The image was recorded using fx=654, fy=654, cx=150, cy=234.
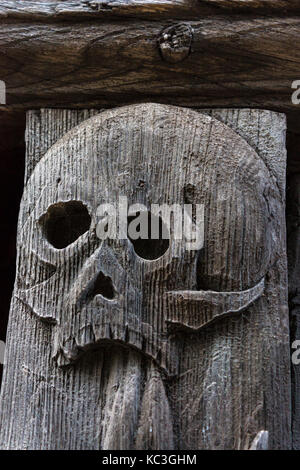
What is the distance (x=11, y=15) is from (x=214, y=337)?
0.83 metres

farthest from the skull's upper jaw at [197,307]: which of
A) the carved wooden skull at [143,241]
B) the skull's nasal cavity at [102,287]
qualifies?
the skull's nasal cavity at [102,287]

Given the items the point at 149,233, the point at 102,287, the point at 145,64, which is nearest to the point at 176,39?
the point at 145,64

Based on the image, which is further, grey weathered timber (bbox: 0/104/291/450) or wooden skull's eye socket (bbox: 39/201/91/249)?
wooden skull's eye socket (bbox: 39/201/91/249)

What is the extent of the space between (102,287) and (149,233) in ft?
0.48

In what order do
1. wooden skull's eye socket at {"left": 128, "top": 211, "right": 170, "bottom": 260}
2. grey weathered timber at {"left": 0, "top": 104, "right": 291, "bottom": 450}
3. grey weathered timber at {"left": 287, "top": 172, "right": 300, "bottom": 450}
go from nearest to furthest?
grey weathered timber at {"left": 0, "top": 104, "right": 291, "bottom": 450} < wooden skull's eye socket at {"left": 128, "top": 211, "right": 170, "bottom": 260} < grey weathered timber at {"left": 287, "top": 172, "right": 300, "bottom": 450}

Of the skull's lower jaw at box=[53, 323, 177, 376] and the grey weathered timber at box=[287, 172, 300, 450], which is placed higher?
the grey weathered timber at box=[287, 172, 300, 450]

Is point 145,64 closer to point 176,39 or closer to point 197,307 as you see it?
point 176,39

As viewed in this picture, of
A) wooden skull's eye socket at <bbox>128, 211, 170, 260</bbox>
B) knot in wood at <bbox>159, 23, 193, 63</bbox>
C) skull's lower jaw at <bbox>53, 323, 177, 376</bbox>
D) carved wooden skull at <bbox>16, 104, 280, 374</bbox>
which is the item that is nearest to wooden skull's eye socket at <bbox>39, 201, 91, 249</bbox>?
carved wooden skull at <bbox>16, 104, 280, 374</bbox>

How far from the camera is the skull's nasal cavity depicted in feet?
4.25

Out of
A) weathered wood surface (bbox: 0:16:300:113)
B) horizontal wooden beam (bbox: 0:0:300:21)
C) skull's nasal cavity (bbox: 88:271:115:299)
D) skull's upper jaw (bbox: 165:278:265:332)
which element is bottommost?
skull's upper jaw (bbox: 165:278:265:332)

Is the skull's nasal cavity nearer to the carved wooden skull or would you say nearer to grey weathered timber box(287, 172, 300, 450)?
the carved wooden skull
